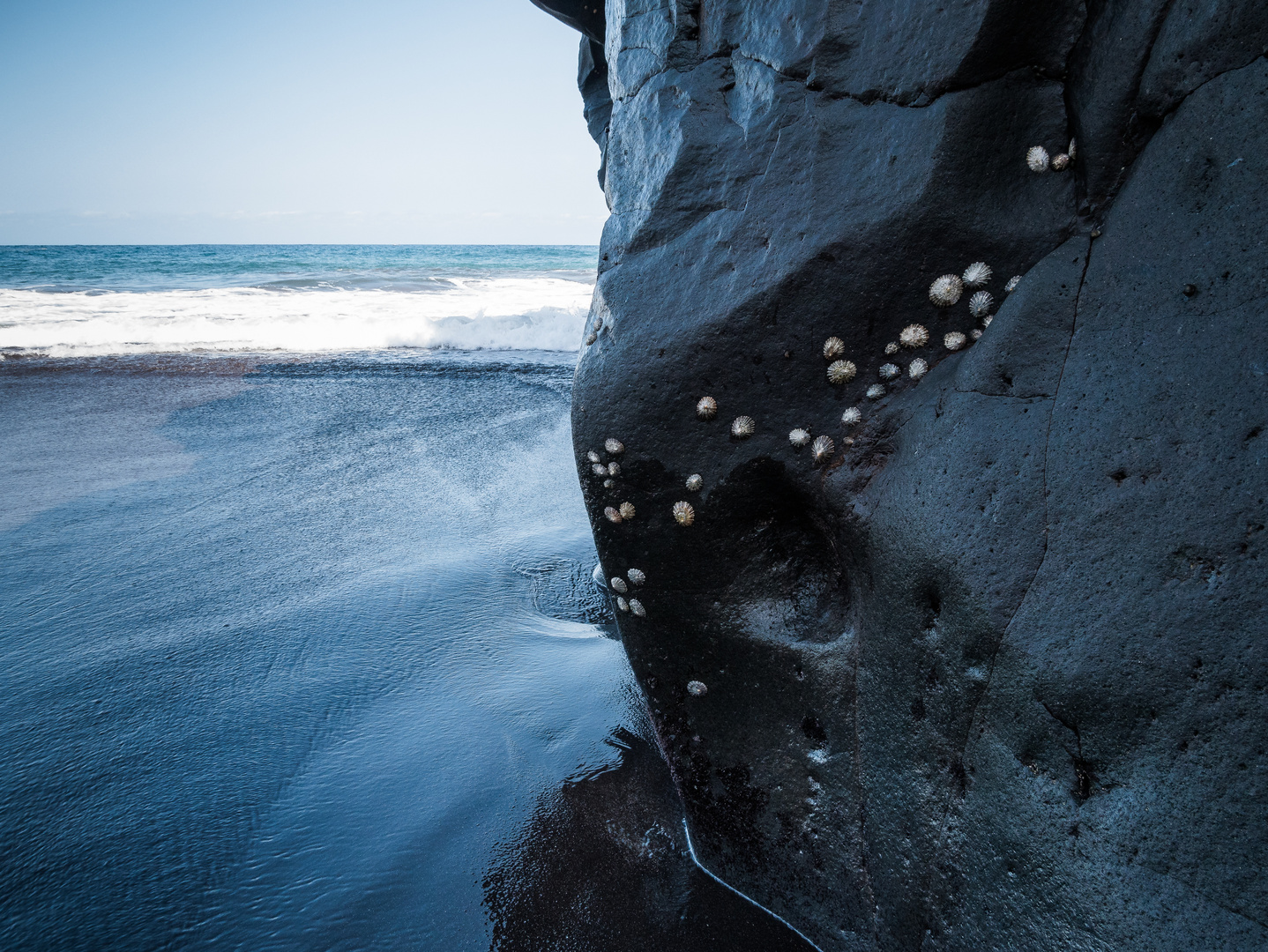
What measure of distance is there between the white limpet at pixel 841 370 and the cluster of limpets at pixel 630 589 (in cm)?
76

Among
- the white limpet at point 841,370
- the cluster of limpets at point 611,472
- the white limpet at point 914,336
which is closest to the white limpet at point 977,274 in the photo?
the white limpet at point 914,336

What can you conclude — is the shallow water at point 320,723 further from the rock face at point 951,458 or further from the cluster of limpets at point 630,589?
the cluster of limpets at point 630,589

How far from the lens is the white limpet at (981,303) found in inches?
66.9

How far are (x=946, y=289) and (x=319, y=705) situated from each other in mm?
2656

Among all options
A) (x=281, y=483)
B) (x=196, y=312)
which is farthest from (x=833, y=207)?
(x=196, y=312)

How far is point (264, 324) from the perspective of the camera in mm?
12477

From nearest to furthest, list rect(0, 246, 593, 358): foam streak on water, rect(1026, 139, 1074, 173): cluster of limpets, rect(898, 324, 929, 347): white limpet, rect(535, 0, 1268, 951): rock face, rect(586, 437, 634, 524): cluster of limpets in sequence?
1. rect(535, 0, 1268, 951): rock face
2. rect(1026, 139, 1074, 173): cluster of limpets
3. rect(898, 324, 929, 347): white limpet
4. rect(586, 437, 634, 524): cluster of limpets
5. rect(0, 246, 593, 358): foam streak on water

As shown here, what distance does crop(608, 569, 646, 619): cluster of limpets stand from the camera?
6.88 feet

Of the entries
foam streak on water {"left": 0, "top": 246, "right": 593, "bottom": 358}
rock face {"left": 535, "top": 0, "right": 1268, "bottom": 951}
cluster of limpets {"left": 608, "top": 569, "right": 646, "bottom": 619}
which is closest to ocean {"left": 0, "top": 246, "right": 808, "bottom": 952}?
rock face {"left": 535, "top": 0, "right": 1268, "bottom": 951}

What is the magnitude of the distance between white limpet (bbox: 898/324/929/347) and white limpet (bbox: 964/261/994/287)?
0.46ft

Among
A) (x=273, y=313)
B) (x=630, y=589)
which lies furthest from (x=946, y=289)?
(x=273, y=313)

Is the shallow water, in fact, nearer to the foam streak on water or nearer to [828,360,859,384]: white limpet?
[828,360,859,384]: white limpet

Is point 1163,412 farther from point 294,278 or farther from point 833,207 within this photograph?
point 294,278

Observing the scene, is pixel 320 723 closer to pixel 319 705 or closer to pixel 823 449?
pixel 319 705
